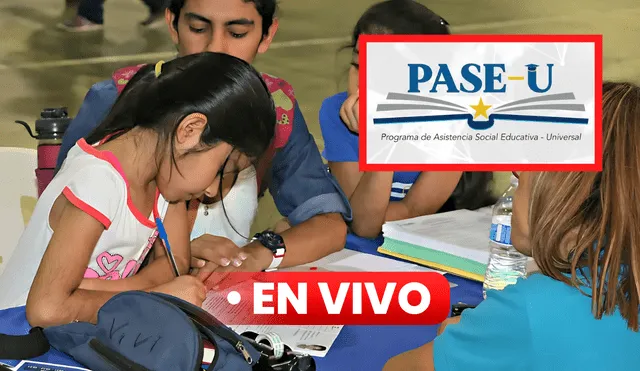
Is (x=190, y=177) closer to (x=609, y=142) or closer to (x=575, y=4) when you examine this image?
(x=609, y=142)

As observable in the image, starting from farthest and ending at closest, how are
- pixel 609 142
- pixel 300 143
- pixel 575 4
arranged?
1. pixel 575 4
2. pixel 300 143
3. pixel 609 142

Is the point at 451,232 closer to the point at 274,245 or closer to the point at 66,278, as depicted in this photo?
the point at 274,245

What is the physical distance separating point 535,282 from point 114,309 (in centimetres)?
51

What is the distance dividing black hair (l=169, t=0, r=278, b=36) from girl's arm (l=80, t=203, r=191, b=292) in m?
0.47

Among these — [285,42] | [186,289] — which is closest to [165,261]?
[186,289]

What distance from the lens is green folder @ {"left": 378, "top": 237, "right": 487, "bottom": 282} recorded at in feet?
4.87

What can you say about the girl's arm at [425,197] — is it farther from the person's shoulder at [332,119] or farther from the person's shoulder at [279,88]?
the person's shoulder at [279,88]

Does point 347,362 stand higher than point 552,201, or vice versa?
point 552,201

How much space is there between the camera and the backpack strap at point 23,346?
1085 millimetres

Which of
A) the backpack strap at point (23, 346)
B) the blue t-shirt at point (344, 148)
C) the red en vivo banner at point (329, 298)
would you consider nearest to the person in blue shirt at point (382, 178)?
→ the blue t-shirt at point (344, 148)

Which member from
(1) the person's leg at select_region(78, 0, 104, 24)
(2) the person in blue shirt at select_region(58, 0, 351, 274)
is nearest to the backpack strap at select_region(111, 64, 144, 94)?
(2) the person in blue shirt at select_region(58, 0, 351, 274)

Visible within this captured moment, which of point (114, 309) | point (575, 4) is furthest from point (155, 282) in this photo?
point (575, 4)

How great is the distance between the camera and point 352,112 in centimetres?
192

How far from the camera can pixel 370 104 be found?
1579 millimetres
